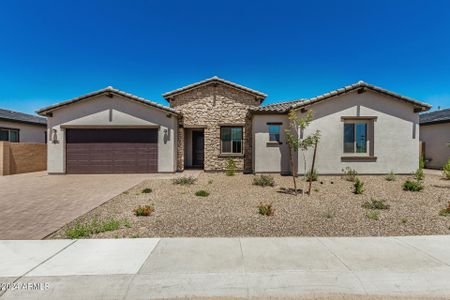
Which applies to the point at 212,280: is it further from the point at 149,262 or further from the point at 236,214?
the point at 236,214

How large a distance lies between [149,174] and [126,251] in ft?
32.2

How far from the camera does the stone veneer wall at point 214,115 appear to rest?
14.6m

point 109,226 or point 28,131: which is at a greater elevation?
point 28,131

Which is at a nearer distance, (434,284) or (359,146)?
(434,284)

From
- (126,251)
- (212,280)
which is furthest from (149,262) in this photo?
(212,280)

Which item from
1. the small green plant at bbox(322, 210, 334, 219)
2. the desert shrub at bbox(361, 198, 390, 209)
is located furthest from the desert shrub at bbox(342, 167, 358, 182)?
the small green plant at bbox(322, 210, 334, 219)

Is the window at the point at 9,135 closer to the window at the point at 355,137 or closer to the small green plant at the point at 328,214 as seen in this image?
the small green plant at the point at 328,214

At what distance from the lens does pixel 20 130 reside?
17.1m

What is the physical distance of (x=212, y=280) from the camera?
3062 millimetres

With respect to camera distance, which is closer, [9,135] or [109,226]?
[109,226]

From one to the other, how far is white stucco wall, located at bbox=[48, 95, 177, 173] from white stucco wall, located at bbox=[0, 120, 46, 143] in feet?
20.5

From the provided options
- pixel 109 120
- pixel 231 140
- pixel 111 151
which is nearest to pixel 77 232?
pixel 111 151

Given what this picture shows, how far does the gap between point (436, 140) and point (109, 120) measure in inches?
901

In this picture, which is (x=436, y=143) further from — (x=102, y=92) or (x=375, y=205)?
(x=102, y=92)
